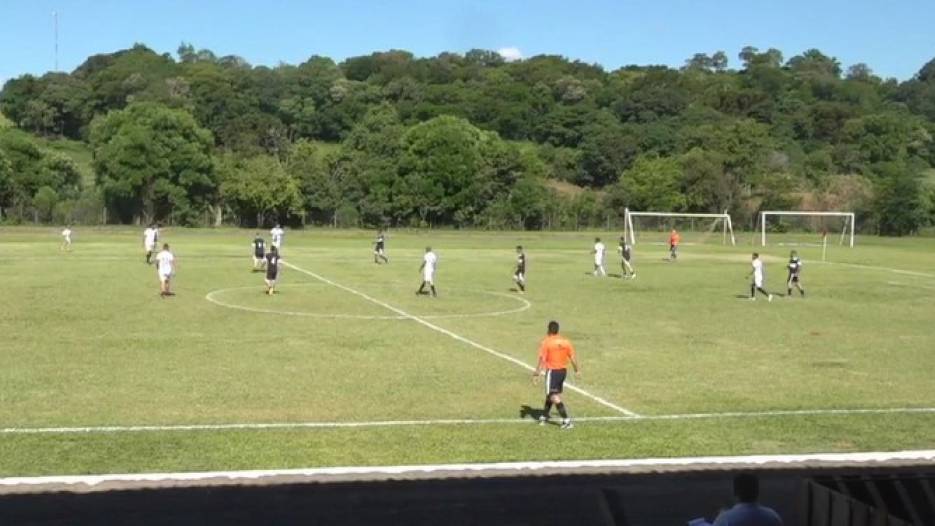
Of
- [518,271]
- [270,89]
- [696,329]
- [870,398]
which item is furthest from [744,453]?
[270,89]

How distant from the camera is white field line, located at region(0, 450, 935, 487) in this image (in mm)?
12609

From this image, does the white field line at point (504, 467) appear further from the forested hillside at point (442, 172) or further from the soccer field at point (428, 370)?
the forested hillside at point (442, 172)

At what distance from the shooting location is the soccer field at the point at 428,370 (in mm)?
15312

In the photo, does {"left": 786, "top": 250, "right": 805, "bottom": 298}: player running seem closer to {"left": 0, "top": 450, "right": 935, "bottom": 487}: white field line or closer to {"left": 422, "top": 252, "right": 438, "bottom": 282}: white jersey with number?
{"left": 422, "top": 252, "right": 438, "bottom": 282}: white jersey with number

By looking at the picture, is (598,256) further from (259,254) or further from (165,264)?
(165,264)

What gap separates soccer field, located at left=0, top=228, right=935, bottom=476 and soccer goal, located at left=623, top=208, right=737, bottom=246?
45778 millimetres

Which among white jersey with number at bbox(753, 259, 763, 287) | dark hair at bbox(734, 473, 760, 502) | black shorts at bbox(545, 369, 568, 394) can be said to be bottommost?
black shorts at bbox(545, 369, 568, 394)

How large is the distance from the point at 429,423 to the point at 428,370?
5.17 m

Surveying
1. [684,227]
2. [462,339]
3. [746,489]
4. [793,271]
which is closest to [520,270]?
[793,271]

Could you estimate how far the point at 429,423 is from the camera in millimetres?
16656

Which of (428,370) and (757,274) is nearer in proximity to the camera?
(428,370)

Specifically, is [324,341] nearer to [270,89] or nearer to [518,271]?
[518,271]

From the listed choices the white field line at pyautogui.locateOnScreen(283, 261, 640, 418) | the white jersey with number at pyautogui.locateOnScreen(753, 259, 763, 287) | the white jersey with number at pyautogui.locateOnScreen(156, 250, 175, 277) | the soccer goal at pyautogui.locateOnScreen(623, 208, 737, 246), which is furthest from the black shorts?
the soccer goal at pyautogui.locateOnScreen(623, 208, 737, 246)

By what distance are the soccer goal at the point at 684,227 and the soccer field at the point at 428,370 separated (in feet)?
150
